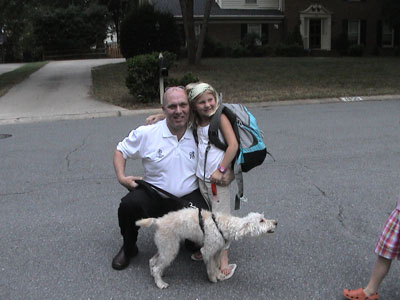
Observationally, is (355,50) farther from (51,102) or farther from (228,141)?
(228,141)

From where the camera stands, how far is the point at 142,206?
3.25m

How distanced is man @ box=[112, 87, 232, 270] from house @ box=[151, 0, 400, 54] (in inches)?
1157

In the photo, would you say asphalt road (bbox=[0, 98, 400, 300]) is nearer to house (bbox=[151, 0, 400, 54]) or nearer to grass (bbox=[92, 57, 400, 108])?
grass (bbox=[92, 57, 400, 108])

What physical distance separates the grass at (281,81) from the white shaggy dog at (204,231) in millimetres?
8840

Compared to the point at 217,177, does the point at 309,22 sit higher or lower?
higher

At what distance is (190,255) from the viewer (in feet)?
11.7

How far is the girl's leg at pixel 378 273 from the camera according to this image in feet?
8.87

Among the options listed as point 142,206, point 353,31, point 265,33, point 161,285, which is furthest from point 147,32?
point 161,285

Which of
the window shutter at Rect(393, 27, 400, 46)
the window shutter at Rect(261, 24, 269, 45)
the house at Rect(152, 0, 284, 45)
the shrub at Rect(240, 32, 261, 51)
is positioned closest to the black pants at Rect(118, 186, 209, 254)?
the shrub at Rect(240, 32, 261, 51)

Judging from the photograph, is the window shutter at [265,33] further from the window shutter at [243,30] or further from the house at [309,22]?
the window shutter at [243,30]

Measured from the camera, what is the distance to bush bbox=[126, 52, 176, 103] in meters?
11.6

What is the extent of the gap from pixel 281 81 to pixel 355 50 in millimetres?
16746

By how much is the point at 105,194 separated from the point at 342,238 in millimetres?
2590

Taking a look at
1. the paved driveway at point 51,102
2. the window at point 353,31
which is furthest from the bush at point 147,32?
the window at point 353,31
